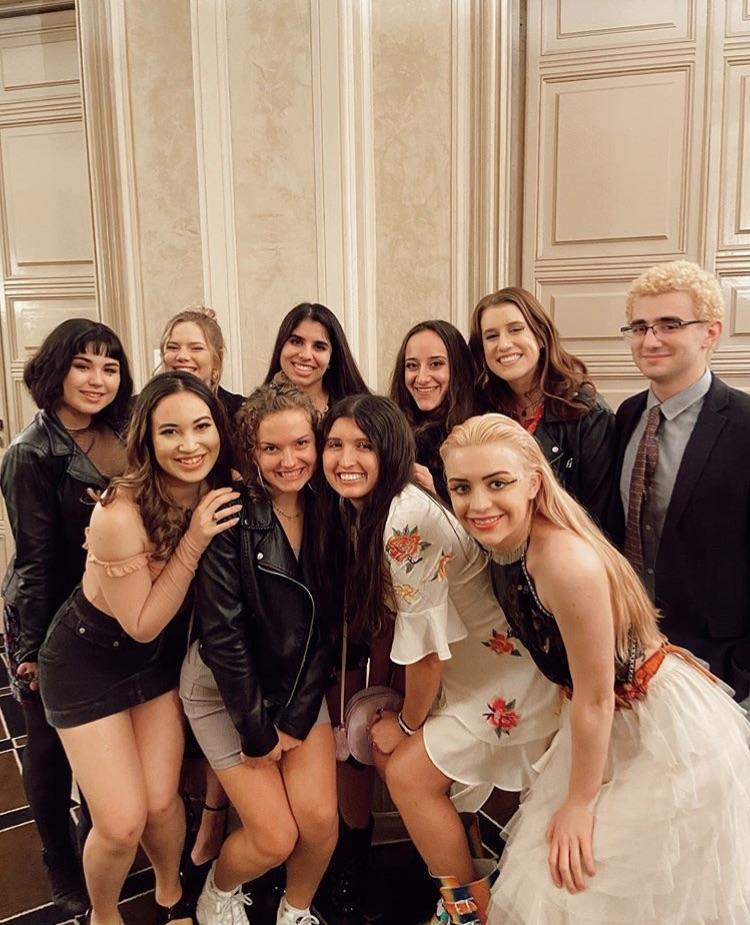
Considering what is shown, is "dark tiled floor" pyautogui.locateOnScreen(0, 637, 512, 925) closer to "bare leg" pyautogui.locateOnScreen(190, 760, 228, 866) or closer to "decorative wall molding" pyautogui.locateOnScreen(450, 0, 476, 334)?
"bare leg" pyautogui.locateOnScreen(190, 760, 228, 866)

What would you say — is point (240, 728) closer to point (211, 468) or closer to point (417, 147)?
point (211, 468)

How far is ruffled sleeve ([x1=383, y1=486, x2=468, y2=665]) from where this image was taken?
1639 millimetres

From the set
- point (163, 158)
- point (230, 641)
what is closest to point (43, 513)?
point (230, 641)

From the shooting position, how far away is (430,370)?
2.14 meters

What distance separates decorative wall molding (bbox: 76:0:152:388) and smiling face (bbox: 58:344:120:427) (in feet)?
5.31

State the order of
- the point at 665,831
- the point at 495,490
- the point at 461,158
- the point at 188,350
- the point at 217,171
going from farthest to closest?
the point at 217,171
the point at 461,158
the point at 188,350
the point at 495,490
the point at 665,831

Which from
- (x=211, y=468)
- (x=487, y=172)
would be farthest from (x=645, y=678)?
(x=487, y=172)

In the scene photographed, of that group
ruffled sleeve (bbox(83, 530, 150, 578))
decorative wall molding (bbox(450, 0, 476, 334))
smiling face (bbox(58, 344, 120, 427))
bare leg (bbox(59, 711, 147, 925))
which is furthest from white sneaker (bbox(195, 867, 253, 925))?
decorative wall molding (bbox(450, 0, 476, 334))

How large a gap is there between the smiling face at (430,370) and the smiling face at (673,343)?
0.55 metres

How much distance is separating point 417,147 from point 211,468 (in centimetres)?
208

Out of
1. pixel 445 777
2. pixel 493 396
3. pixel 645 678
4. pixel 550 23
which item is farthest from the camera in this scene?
pixel 550 23

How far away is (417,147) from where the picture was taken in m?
3.17

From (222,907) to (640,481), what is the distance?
57.4 inches

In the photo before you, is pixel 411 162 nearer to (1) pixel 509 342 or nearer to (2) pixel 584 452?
(1) pixel 509 342
